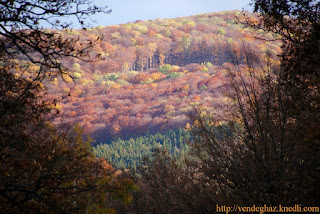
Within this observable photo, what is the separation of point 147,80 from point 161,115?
114 ft

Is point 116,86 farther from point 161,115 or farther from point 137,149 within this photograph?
A: point 137,149

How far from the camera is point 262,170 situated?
22.9 ft

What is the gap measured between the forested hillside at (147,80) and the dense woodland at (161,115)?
636 mm

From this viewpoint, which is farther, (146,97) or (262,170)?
(146,97)

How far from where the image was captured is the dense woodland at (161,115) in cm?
554

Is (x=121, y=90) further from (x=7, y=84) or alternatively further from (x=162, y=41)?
(x=7, y=84)

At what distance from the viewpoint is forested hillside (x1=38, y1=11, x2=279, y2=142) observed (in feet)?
343

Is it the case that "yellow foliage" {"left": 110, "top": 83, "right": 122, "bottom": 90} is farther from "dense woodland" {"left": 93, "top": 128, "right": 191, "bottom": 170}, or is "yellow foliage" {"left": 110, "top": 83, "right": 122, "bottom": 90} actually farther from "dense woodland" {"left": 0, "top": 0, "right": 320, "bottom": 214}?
"dense woodland" {"left": 93, "top": 128, "right": 191, "bottom": 170}

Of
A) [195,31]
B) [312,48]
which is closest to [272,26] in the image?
[312,48]

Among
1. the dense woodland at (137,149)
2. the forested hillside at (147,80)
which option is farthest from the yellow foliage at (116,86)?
the dense woodland at (137,149)

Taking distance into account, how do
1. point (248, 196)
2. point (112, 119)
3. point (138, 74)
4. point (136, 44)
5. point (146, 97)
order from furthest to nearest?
1. point (136, 44)
2. point (138, 74)
3. point (146, 97)
4. point (112, 119)
5. point (248, 196)

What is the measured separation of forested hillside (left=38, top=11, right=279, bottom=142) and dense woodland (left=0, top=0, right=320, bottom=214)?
636mm

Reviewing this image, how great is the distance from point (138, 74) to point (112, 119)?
3728 cm

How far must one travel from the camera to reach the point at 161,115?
10806cm
